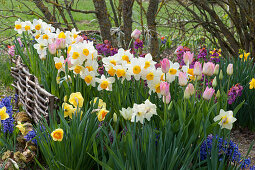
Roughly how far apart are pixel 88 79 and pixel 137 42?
4.05ft

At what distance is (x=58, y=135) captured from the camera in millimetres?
1597

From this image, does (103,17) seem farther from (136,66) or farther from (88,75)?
(136,66)

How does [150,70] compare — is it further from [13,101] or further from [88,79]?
[13,101]

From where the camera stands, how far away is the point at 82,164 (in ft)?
5.88

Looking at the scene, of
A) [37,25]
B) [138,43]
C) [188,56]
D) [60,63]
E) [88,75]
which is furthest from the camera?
[138,43]

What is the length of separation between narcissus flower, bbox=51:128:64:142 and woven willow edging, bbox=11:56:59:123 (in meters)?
0.57

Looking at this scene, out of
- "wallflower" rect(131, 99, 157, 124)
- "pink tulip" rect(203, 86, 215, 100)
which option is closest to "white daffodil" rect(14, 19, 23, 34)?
"wallflower" rect(131, 99, 157, 124)

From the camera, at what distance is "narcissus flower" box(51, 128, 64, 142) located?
1.59 metres

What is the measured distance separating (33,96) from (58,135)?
1.16m

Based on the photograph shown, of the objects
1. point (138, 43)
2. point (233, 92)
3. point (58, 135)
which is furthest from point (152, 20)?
point (58, 135)

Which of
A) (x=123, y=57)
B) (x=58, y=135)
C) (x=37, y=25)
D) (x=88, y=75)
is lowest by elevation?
(x=58, y=135)

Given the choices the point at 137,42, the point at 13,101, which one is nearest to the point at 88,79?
the point at 137,42

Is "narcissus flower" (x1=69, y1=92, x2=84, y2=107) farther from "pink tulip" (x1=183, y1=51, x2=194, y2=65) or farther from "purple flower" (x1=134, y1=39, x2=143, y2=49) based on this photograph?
"purple flower" (x1=134, y1=39, x2=143, y2=49)

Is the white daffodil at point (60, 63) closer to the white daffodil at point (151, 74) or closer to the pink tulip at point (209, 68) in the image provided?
the white daffodil at point (151, 74)
